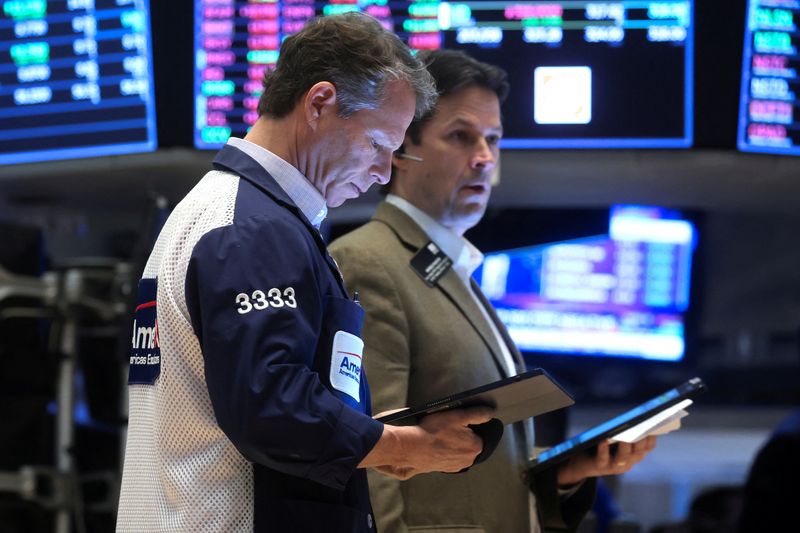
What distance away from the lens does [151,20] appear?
362 centimetres

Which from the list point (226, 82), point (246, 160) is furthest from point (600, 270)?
point (246, 160)

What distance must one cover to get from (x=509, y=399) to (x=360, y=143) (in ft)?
1.51

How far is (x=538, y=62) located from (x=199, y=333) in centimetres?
230

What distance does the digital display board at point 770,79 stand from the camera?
348 centimetres

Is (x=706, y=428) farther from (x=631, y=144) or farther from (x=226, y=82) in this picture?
(x=226, y=82)

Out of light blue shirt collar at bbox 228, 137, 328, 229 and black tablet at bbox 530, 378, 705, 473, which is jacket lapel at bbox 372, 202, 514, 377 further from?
light blue shirt collar at bbox 228, 137, 328, 229

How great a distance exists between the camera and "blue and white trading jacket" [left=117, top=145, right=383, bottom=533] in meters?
1.33

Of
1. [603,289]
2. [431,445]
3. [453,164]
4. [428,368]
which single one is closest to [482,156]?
[453,164]

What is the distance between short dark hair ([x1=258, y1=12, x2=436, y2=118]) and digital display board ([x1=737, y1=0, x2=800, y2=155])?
2.17m

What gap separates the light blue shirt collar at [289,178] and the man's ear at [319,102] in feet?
0.24

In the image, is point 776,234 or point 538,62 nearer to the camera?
point 538,62

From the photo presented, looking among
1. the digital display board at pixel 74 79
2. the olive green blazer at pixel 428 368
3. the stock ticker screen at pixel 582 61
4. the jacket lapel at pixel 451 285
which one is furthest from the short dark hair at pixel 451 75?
the digital display board at pixel 74 79

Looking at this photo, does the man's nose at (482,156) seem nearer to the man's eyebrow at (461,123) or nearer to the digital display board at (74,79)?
the man's eyebrow at (461,123)

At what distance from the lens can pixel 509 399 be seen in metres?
1.70
